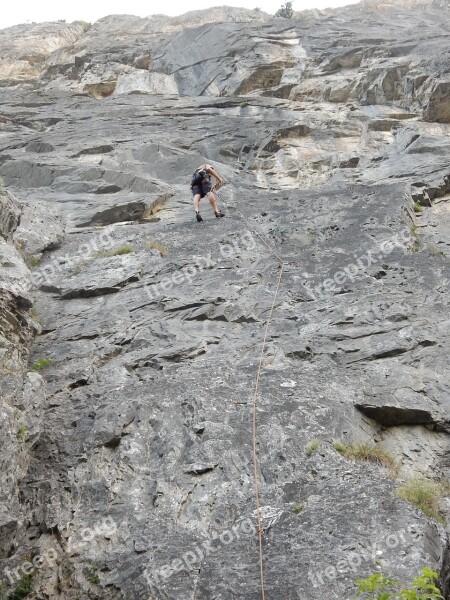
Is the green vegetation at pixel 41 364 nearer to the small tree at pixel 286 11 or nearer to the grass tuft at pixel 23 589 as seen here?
the grass tuft at pixel 23 589

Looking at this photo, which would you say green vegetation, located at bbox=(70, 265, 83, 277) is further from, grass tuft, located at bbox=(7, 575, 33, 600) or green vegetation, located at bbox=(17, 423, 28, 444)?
grass tuft, located at bbox=(7, 575, 33, 600)

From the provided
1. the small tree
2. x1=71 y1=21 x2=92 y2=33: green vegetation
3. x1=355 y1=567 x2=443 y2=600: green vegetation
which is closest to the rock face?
x1=355 y1=567 x2=443 y2=600: green vegetation

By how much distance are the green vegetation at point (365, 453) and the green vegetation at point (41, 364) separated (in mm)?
4197

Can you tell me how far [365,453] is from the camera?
7359 mm

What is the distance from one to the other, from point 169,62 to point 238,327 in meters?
17.5

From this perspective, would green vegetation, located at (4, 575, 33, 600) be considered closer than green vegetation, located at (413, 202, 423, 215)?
Yes

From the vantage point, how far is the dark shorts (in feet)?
44.8

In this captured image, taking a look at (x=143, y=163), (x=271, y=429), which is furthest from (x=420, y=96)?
(x=271, y=429)

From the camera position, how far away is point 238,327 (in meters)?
9.84

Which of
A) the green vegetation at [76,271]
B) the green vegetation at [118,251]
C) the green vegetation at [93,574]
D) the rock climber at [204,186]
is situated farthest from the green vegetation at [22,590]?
the rock climber at [204,186]

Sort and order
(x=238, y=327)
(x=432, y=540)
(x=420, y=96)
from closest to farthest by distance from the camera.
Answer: (x=432, y=540)
(x=238, y=327)
(x=420, y=96)

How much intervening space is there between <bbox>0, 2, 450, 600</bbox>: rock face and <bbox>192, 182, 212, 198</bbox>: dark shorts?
0.60 m

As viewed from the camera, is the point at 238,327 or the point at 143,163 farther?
the point at 143,163

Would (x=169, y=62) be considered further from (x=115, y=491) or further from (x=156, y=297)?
(x=115, y=491)
